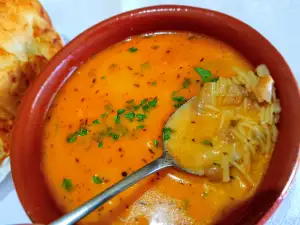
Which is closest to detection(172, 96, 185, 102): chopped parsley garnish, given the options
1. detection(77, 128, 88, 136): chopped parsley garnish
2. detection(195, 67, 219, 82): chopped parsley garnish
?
detection(195, 67, 219, 82): chopped parsley garnish

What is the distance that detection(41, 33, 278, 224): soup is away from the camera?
4.43 feet

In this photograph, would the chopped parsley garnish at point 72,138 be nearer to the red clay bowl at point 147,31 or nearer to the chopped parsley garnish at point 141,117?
the red clay bowl at point 147,31

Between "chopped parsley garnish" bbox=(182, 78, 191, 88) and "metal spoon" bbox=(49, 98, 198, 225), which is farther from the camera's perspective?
"chopped parsley garnish" bbox=(182, 78, 191, 88)

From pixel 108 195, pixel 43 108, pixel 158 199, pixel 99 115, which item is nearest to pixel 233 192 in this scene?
pixel 158 199

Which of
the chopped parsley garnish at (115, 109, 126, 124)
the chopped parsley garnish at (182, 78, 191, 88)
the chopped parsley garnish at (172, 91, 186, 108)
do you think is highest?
the chopped parsley garnish at (182, 78, 191, 88)

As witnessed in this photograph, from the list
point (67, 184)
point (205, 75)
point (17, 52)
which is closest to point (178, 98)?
point (205, 75)

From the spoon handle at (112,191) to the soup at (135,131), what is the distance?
5cm

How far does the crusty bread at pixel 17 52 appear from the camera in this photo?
161 cm

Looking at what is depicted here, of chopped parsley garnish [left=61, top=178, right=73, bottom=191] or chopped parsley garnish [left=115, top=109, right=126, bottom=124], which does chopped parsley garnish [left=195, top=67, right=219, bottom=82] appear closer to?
chopped parsley garnish [left=115, top=109, right=126, bottom=124]

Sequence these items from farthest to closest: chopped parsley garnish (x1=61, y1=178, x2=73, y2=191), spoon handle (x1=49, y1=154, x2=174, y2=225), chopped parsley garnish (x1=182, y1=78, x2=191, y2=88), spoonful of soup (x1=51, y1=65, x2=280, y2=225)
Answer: chopped parsley garnish (x1=182, y1=78, x2=191, y2=88) → chopped parsley garnish (x1=61, y1=178, x2=73, y2=191) → spoonful of soup (x1=51, y1=65, x2=280, y2=225) → spoon handle (x1=49, y1=154, x2=174, y2=225)

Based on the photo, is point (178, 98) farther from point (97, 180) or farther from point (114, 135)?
point (97, 180)

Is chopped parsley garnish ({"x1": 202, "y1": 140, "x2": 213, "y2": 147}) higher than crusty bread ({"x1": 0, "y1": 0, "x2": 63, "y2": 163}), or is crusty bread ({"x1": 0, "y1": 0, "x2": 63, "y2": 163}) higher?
crusty bread ({"x1": 0, "y1": 0, "x2": 63, "y2": 163})

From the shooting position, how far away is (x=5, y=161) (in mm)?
1679

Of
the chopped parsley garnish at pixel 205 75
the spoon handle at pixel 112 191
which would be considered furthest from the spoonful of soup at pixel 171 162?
the chopped parsley garnish at pixel 205 75
